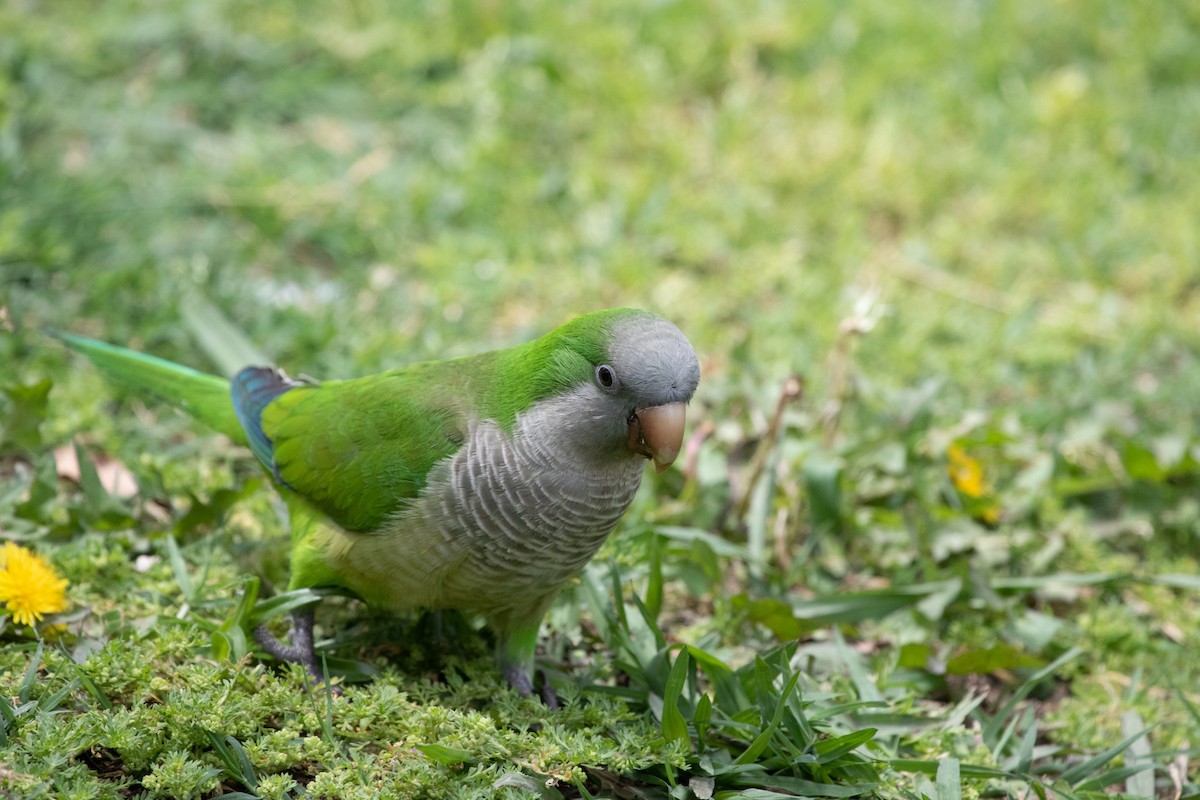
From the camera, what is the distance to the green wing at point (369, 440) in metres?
2.93

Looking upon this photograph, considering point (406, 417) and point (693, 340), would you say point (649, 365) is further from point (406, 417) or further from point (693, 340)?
point (693, 340)

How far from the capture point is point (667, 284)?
210 inches

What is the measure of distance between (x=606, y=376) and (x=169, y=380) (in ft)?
5.33

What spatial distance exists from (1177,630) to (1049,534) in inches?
20.3

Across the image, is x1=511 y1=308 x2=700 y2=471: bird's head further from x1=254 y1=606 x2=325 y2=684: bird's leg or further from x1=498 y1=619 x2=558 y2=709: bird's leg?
x1=254 y1=606 x2=325 y2=684: bird's leg

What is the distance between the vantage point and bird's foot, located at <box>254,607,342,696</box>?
298 centimetres

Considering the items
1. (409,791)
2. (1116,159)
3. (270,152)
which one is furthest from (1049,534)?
(270,152)

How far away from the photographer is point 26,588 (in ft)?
9.25

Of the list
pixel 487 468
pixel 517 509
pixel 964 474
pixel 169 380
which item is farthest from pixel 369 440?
pixel 964 474

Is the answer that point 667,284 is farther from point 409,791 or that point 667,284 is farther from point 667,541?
point 409,791

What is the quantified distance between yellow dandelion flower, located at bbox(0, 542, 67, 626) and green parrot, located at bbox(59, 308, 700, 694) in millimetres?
537

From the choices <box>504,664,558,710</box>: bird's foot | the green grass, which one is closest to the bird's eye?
the green grass

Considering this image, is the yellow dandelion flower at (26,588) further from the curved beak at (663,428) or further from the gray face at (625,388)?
the curved beak at (663,428)

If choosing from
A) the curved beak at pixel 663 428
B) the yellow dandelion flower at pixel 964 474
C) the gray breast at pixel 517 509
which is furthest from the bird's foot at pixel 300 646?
the yellow dandelion flower at pixel 964 474
